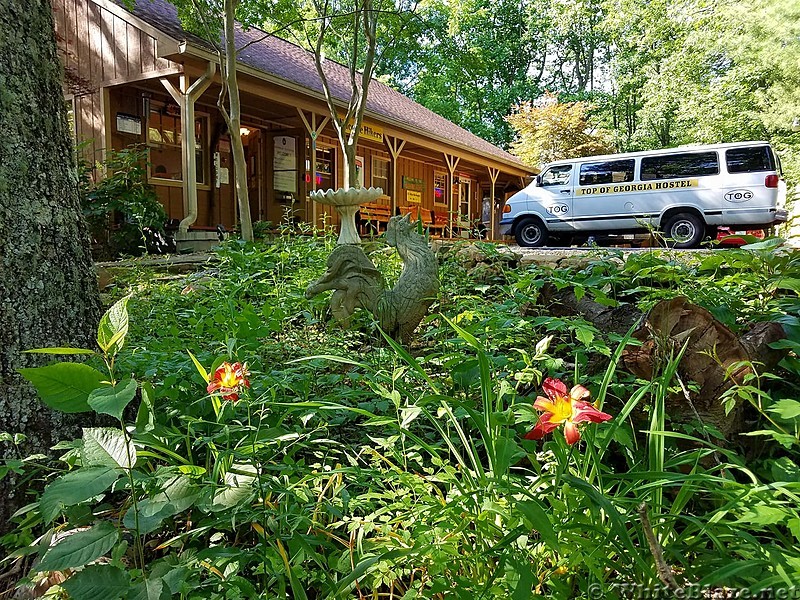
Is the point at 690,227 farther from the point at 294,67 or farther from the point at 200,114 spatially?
the point at 200,114

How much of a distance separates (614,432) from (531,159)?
2656cm

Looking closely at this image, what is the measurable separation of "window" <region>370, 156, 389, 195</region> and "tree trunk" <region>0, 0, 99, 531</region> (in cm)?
1453

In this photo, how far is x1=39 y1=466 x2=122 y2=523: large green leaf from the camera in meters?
0.96

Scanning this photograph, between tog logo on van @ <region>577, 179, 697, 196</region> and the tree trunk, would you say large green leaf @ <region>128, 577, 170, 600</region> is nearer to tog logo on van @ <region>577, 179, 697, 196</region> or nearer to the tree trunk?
the tree trunk

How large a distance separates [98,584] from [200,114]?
11381mm

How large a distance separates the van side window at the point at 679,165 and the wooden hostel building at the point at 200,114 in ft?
15.8

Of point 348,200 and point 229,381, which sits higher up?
point 348,200

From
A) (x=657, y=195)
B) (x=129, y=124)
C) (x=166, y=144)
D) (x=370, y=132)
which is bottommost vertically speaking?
(x=657, y=195)

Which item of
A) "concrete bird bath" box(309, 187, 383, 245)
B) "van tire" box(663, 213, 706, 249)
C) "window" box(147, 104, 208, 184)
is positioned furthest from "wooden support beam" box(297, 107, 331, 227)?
"van tire" box(663, 213, 706, 249)

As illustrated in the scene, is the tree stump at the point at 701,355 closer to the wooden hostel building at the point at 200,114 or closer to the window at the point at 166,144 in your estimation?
the wooden hostel building at the point at 200,114

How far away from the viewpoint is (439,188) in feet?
67.4

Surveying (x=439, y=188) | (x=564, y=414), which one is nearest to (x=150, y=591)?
(x=564, y=414)

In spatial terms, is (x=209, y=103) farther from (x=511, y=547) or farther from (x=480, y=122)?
(x=480, y=122)

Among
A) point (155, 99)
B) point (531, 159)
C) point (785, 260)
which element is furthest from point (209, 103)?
point (531, 159)
